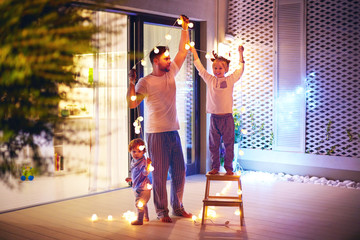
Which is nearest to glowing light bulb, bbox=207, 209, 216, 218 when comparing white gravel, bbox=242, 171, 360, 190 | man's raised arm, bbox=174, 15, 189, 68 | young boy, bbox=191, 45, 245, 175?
young boy, bbox=191, 45, 245, 175

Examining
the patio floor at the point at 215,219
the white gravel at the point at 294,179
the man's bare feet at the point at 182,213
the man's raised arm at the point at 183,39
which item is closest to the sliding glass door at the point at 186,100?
the white gravel at the point at 294,179

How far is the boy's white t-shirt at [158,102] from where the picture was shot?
12.8 ft

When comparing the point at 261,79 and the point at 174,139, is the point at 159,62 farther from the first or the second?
the point at 261,79

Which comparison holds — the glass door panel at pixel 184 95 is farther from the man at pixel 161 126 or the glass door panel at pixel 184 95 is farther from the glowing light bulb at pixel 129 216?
the glowing light bulb at pixel 129 216

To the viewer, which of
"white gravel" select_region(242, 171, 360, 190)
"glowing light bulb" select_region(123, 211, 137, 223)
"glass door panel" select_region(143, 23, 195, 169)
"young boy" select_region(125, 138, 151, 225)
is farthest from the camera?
"glass door panel" select_region(143, 23, 195, 169)

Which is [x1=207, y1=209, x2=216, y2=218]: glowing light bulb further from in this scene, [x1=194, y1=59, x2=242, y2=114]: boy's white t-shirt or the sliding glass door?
the sliding glass door

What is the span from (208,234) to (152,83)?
1.41 meters

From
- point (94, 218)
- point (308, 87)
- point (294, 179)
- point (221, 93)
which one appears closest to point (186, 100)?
point (308, 87)

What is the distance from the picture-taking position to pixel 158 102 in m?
3.92

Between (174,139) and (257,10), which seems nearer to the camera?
(174,139)

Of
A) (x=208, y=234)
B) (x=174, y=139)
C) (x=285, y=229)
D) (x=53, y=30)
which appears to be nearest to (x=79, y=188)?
(x=174, y=139)

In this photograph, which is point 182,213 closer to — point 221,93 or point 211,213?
point 211,213

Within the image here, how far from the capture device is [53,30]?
32.9 inches

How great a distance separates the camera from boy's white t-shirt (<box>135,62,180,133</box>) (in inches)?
154
